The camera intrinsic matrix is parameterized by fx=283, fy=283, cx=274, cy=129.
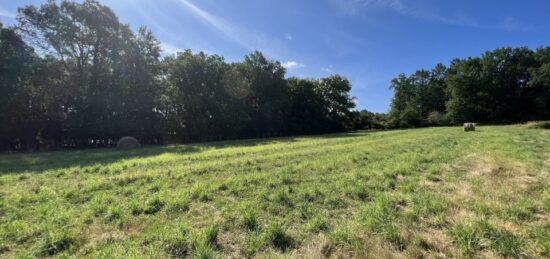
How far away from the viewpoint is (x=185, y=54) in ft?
125

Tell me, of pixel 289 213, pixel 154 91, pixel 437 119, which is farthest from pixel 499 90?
pixel 289 213

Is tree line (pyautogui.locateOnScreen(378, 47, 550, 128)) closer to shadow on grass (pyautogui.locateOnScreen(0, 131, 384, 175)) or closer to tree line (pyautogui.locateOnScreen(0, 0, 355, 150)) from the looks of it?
tree line (pyautogui.locateOnScreen(0, 0, 355, 150))

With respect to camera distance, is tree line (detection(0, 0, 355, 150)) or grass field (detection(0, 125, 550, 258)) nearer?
grass field (detection(0, 125, 550, 258))

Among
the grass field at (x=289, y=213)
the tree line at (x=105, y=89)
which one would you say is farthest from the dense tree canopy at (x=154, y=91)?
the grass field at (x=289, y=213)

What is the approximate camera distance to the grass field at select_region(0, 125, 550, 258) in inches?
156

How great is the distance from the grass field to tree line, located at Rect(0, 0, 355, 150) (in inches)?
969

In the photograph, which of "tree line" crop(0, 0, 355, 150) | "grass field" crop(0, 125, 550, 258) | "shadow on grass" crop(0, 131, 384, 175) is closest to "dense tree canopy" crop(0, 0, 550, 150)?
"tree line" crop(0, 0, 355, 150)

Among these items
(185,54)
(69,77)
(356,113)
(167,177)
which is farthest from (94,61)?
(356,113)

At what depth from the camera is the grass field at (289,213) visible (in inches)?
156

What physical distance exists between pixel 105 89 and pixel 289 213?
33.6 metres

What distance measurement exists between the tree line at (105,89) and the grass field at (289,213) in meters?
24.6

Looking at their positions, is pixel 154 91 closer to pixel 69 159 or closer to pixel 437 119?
pixel 69 159

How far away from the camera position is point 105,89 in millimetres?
32031

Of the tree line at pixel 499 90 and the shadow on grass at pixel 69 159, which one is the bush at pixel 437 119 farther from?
the shadow on grass at pixel 69 159
